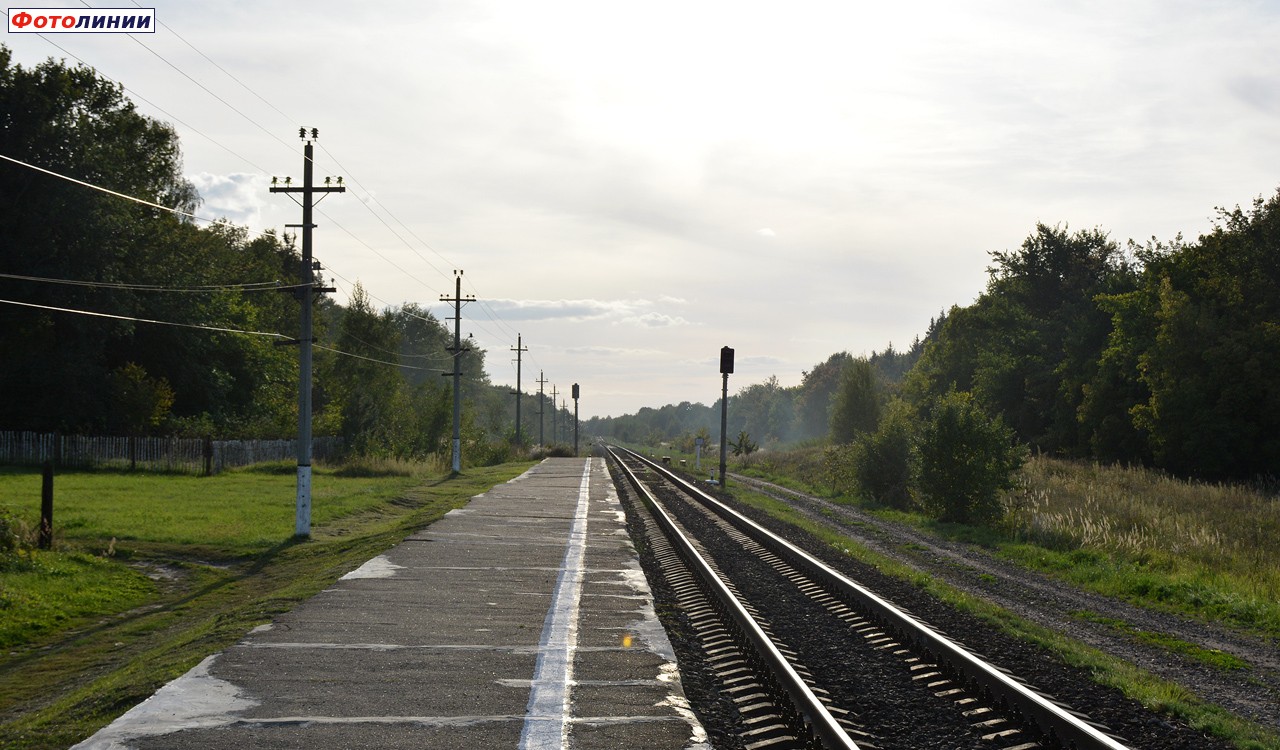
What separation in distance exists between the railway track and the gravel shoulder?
6.78ft

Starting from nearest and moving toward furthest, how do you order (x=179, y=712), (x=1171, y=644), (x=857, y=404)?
1. (x=179, y=712)
2. (x=1171, y=644)
3. (x=857, y=404)

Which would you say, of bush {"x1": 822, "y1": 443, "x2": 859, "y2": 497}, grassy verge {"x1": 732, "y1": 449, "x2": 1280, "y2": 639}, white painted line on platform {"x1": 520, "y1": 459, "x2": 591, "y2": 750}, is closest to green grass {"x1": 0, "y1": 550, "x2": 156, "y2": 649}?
white painted line on platform {"x1": 520, "y1": 459, "x2": 591, "y2": 750}

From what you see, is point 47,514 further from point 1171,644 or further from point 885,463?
point 885,463

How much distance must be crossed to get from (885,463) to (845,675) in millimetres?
27230

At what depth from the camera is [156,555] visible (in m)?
19.4

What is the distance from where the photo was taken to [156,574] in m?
18.0

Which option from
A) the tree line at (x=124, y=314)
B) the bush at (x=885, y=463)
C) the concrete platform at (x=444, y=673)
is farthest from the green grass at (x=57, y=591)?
the bush at (x=885, y=463)

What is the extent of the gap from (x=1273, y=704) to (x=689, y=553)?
30.9 feet

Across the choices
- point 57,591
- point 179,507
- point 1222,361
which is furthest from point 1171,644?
point 1222,361

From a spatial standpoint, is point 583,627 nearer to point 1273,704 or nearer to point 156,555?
point 1273,704

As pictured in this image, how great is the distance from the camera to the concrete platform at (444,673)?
7031 mm

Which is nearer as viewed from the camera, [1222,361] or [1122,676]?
[1122,676]

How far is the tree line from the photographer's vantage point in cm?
4191

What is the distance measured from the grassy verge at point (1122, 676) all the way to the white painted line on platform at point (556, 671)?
460cm
